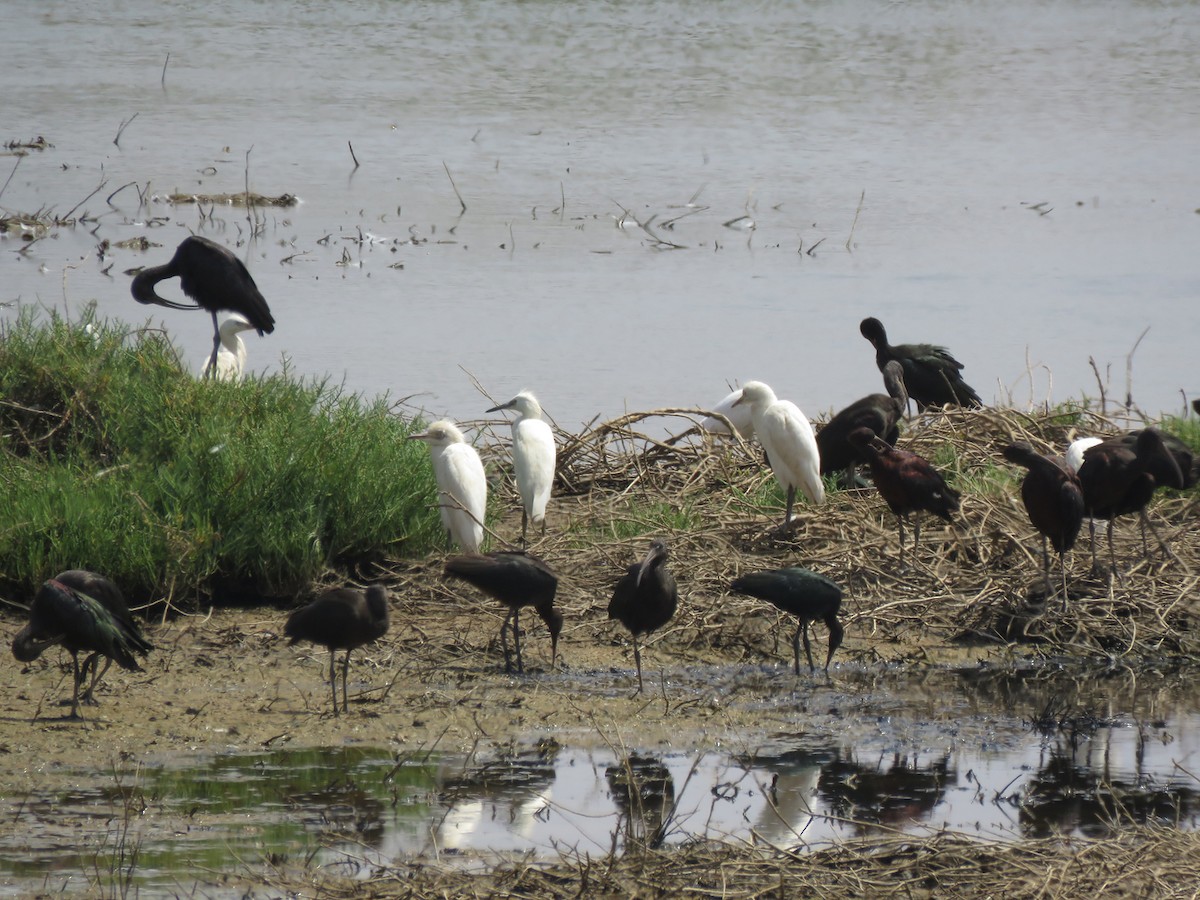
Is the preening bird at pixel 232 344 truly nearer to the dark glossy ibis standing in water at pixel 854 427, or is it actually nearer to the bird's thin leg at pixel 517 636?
the dark glossy ibis standing in water at pixel 854 427

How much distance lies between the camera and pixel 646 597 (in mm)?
6805

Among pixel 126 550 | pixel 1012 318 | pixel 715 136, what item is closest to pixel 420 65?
pixel 715 136

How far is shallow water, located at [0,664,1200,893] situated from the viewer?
504 centimetres

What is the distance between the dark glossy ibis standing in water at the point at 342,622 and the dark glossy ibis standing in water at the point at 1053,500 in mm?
2789

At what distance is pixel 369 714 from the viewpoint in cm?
637

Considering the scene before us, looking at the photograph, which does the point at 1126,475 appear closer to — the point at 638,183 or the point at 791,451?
the point at 791,451

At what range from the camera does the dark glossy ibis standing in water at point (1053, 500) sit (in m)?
7.43

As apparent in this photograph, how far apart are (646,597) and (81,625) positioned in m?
2.04

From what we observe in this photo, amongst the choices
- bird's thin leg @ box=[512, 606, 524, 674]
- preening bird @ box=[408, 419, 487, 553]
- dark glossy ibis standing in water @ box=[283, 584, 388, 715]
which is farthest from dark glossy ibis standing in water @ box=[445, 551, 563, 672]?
preening bird @ box=[408, 419, 487, 553]

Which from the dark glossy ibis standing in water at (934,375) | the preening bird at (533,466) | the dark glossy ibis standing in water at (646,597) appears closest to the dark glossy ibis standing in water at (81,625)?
the dark glossy ibis standing in water at (646,597)

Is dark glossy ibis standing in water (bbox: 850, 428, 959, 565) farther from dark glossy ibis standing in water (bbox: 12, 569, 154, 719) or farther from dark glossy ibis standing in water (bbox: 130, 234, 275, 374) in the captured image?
dark glossy ibis standing in water (bbox: 130, 234, 275, 374)

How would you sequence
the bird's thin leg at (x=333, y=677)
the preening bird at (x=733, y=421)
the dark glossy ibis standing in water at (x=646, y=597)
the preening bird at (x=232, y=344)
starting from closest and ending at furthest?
the bird's thin leg at (x=333, y=677)
the dark glossy ibis standing in water at (x=646, y=597)
the preening bird at (x=733, y=421)
the preening bird at (x=232, y=344)

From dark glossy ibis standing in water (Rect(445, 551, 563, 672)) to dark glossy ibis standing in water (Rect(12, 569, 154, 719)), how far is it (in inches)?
48.0

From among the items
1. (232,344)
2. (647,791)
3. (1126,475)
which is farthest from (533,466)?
(232,344)
